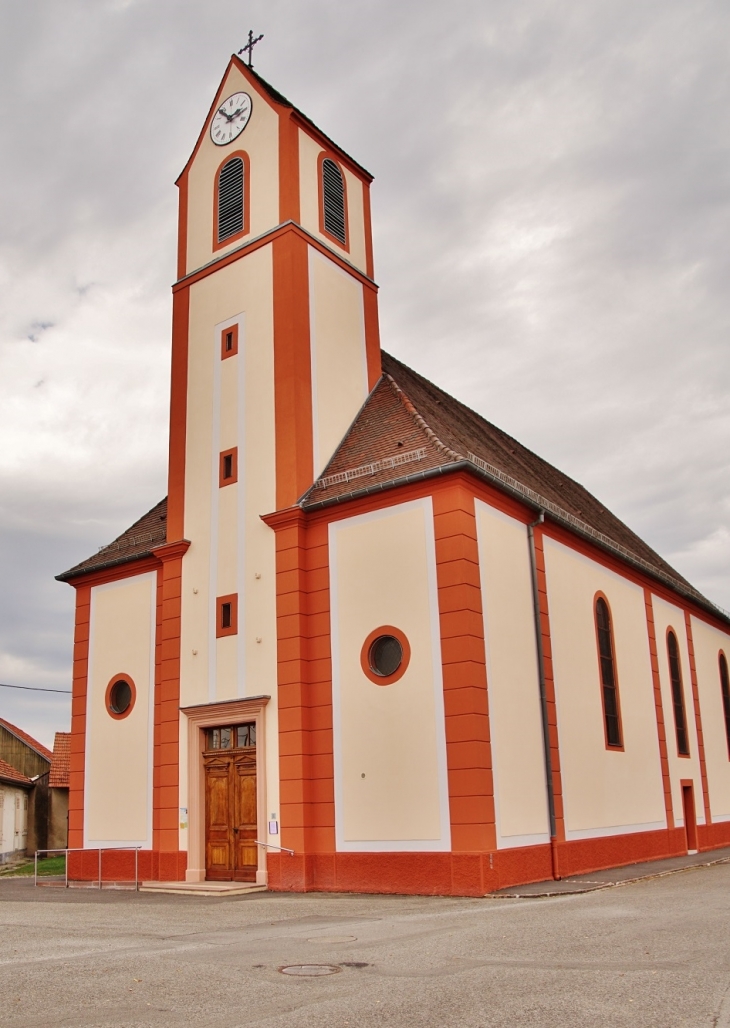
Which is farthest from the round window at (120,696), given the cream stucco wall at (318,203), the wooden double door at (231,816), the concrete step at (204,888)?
the cream stucco wall at (318,203)

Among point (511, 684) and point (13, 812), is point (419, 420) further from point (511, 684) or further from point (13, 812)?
point (13, 812)

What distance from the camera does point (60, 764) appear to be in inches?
1661

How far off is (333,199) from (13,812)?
28.2m

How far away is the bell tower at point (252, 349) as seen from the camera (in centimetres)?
2019

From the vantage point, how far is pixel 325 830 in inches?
701

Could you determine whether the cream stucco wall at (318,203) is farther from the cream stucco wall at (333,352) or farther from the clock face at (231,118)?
the clock face at (231,118)

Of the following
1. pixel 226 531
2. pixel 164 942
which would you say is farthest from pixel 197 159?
pixel 164 942

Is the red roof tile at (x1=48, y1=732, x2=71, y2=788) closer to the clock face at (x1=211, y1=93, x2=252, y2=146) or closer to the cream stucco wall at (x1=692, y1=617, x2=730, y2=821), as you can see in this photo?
the cream stucco wall at (x1=692, y1=617, x2=730, y2=821)

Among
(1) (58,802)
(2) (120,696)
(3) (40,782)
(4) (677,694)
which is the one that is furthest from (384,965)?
(3) (40,782)

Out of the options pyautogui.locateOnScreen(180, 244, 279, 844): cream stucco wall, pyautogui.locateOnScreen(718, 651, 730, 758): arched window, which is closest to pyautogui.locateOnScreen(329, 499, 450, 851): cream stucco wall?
pyautogui.locateOnScreen(180, 244, 279, 844): cream stucco wall

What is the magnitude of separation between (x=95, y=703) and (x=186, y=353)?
850cm

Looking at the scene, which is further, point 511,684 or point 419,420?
point 419,420

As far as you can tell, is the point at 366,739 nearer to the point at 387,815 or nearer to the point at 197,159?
the point at 387,815

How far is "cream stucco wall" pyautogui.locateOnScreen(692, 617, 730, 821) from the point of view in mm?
28844
